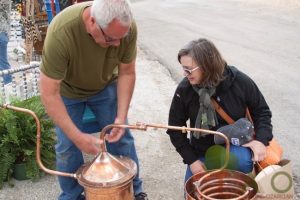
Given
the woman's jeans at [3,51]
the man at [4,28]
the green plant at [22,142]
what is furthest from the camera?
the woman's jeans at [3,51]

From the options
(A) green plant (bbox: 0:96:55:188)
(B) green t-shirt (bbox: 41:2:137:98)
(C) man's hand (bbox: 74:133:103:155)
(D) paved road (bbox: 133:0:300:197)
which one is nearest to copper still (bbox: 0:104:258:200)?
(C) man's hand (bbox: 74:133:103:155)

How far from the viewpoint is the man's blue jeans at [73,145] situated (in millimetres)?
3180

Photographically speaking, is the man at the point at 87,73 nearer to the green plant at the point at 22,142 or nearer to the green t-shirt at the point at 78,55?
the green t-shirt at the point at 78,55

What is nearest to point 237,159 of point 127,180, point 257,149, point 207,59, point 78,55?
point 257,149

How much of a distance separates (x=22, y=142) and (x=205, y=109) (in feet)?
5.44

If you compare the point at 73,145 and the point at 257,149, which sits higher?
the point at 257,149

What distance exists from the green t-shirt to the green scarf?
1.71 ft

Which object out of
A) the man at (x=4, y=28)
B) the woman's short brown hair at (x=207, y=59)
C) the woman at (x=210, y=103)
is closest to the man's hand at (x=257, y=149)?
the woman at (x=210, y=103)

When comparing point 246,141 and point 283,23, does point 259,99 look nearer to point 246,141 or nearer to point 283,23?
point 246,141

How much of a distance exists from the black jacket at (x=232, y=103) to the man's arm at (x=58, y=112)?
2.54ft

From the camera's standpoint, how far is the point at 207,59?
300 cm

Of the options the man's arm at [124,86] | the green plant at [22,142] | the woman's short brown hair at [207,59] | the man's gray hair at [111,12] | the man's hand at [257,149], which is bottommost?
the green plant at [22,142]

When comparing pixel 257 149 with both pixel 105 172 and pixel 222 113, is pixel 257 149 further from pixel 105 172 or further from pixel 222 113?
pixel 105 172

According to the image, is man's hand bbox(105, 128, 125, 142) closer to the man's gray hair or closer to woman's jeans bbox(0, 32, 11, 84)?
the man's gray hair
